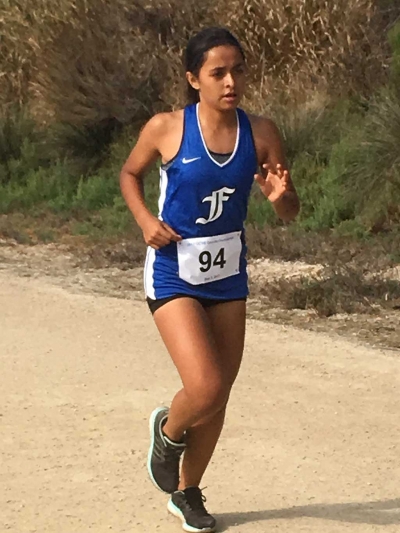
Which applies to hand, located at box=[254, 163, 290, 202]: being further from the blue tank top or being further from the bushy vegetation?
the bushy vegetation

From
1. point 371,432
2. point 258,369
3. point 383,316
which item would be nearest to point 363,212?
point 383,316

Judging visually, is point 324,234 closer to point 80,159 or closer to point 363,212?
point 363,212

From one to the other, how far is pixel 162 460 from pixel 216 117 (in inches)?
52.0

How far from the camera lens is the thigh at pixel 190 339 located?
4.26m

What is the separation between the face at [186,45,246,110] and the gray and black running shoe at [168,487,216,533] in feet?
4.84

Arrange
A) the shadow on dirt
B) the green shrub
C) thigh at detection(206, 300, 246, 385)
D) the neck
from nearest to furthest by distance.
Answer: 1. the neck
2. thigh at detection(206, 300, 246, 385)
3. the shadow on dirt
4. the green shrub

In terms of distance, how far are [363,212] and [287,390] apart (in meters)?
5.67

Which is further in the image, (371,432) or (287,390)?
(287,390)

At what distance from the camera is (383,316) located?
856 cm

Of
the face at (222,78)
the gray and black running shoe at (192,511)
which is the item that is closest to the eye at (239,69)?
the face at (222,78)

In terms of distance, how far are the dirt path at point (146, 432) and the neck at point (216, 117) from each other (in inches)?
60.5

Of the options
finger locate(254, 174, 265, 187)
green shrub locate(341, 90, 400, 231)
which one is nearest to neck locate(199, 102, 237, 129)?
finger locate(254, 174, 265, 187)

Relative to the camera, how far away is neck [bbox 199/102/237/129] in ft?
14.3

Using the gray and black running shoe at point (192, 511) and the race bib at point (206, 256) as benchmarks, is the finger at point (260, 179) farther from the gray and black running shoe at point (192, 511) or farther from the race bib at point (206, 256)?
the gray and black running shoe at point (192, 511)
